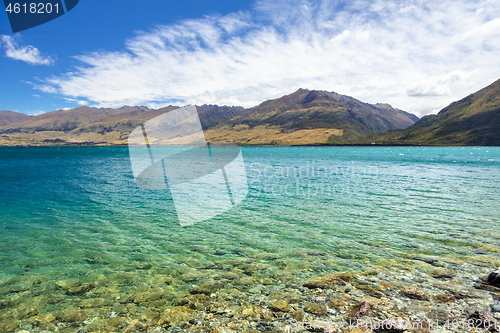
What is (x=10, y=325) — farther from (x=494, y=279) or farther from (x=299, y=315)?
(x=494, y=279)

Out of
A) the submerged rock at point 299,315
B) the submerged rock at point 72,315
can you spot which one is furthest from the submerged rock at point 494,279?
the submerged rock at point 72,315

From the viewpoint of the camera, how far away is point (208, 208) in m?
24.7

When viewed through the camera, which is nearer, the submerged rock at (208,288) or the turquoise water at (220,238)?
the submerged rock at (208,288)

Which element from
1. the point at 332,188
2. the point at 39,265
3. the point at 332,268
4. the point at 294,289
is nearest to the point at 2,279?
the point at 39,265

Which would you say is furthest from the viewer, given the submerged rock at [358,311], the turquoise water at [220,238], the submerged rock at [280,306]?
the turquoise water at [220,238]

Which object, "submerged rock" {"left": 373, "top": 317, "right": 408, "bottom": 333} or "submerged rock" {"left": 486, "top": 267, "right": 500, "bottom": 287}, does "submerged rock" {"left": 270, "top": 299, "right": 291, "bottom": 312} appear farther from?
"submerged rock" {"left": 486, "top": 267, "right": 500, "bottom": 287}

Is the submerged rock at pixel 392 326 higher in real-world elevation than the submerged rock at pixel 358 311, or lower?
higher

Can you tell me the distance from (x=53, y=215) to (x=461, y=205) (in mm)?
38056

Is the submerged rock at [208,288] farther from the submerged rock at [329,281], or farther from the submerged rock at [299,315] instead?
the submerged rock at [329,281]

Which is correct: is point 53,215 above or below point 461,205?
above

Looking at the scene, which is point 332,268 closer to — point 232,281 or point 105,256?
point 232,281

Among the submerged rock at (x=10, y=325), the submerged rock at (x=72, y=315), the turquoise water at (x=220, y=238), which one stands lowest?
the turquoise water at (x=220, y=238)

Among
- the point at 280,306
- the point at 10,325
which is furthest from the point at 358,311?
the point at 10,325

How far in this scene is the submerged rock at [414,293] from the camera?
9.15 meters
